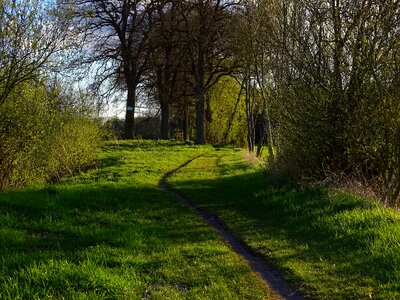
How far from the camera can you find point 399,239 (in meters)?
6.97

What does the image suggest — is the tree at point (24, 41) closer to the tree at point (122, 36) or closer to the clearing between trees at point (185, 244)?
the clearing between trees at point (185, 244)

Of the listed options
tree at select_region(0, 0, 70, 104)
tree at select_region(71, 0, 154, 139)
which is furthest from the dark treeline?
tree at select_region(71, 0, 154, 139)

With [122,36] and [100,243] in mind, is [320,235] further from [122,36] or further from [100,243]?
[122,36]

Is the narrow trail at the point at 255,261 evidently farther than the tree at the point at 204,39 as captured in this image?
No

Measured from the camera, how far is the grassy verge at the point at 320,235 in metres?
5.73

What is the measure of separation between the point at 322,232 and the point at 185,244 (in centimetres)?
240

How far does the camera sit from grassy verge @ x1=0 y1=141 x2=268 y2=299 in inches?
211

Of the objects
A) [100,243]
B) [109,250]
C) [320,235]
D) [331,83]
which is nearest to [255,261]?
[320,235]

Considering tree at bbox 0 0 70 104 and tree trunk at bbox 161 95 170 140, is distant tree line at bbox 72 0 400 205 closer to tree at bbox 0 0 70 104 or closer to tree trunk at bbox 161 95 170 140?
tree at bbox 0 0 70 104

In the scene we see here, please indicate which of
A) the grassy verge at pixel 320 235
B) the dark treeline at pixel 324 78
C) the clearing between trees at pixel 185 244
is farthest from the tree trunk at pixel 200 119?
the clearing between trees at pixel 185 244

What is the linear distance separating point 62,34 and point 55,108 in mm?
2740

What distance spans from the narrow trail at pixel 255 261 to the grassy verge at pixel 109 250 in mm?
169

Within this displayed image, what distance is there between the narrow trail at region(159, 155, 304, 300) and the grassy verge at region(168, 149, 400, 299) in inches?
5.3

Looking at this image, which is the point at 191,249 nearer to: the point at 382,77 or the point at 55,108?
the point at 382,77
